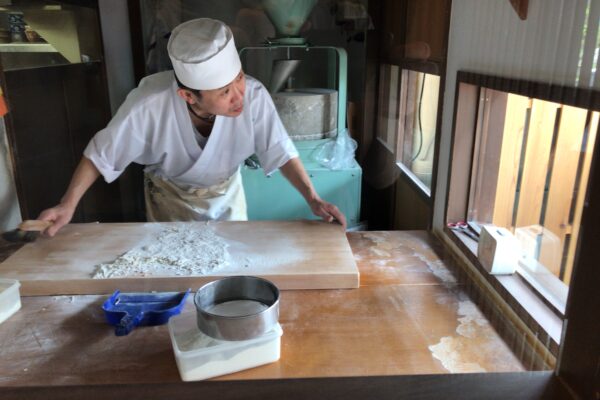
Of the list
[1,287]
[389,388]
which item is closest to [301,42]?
[1,287]

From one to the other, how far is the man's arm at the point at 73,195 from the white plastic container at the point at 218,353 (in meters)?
0.59

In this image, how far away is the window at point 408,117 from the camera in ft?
5.17

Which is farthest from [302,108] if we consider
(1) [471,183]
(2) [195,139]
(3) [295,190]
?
(1) [471,183]

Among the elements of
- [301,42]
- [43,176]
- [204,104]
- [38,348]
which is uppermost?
[301,42]

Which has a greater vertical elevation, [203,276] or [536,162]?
[536,162]

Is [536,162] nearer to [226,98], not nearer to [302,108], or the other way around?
[226,98]

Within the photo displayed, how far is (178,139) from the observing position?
1.30m

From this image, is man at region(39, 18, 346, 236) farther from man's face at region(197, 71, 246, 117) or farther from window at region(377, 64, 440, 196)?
window at region(377, 64, 440, 196)

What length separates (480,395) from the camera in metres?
0.59

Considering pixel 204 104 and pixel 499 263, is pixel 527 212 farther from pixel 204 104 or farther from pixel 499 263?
pixel 204 104

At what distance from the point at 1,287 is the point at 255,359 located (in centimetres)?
50

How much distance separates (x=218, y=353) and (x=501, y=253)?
1.78 feet

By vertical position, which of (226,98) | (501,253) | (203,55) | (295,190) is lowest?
(295,190)

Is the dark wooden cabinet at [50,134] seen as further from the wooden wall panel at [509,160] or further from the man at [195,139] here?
A: the wooden wall panel at [509,160]
